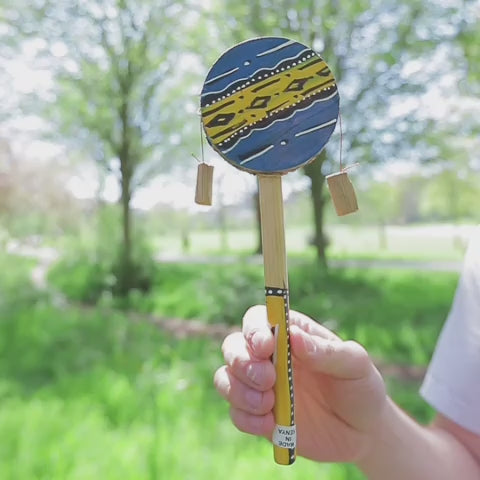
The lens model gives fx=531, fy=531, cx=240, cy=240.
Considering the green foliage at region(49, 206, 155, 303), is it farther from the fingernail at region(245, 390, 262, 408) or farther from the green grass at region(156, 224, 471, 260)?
the green grass at region(156, 224, 471, 260)

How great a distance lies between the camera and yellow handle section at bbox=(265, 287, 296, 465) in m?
0.58

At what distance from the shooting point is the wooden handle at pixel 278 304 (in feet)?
1.88

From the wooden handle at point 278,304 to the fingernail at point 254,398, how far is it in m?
0.02

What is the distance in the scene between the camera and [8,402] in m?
2.48

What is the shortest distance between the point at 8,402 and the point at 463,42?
16.4 ft

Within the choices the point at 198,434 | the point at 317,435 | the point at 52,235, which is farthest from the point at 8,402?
the point at 52,235

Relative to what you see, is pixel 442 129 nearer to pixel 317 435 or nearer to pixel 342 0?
pixel 342 0

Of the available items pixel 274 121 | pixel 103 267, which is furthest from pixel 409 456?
pixel 103 267

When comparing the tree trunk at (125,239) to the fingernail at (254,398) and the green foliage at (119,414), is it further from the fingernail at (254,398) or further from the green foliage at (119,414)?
the fingernail at (254,398)

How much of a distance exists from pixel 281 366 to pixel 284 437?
0.07m

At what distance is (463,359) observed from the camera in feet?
2.83

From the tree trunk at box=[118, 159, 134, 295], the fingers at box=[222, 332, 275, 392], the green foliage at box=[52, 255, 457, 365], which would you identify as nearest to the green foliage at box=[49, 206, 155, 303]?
the tree trunk at box=[118, 159, 134, 295]

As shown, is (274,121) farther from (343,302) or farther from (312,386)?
(343,302)

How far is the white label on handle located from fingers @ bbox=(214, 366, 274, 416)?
0.03 m
